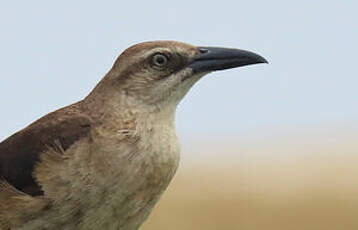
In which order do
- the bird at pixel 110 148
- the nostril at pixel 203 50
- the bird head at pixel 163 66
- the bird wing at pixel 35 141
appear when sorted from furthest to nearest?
the nostril at pixel 203 50
the bird head at pixel 163 66
the bird wing at pixel 35 141
the bird at pixel 110 148

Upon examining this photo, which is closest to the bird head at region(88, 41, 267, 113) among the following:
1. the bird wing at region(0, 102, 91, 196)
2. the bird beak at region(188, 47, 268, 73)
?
the bird beak at region(188, 47, 268, 73)

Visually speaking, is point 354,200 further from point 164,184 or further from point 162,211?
point 164,184

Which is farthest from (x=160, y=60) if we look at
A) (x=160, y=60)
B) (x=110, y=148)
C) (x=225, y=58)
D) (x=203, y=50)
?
(x=110, y=148)

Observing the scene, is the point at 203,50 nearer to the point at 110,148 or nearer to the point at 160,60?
the point at 160,60

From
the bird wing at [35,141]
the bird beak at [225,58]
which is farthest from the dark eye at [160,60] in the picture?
the bird wing at [35,141]

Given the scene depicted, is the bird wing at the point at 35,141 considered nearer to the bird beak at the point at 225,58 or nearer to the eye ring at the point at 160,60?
the eye ring at the point at 160,60

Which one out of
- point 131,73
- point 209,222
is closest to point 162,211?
point 209,222
